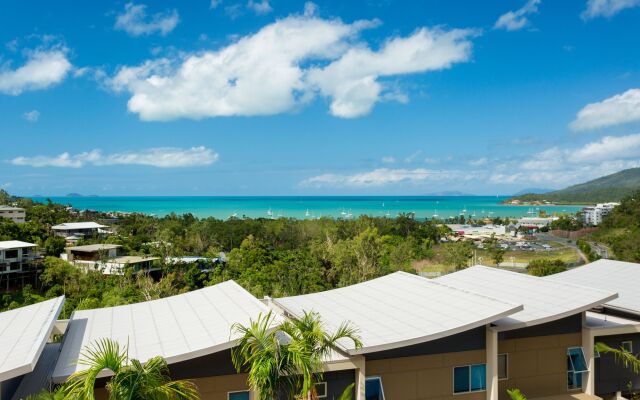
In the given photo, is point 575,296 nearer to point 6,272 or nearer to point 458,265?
point 458,265

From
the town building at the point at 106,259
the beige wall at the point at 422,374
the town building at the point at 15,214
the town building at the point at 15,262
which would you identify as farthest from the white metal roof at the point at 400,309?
the town building at the point at 15,214

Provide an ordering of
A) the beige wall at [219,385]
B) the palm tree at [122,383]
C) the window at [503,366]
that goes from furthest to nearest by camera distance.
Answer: the window at [503,366] → the beige wall at [219,385] → the palm tree at [122,383]

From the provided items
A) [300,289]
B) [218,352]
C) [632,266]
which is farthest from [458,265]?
[218,352]

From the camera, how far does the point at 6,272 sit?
4419cm

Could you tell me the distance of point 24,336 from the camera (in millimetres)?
10359

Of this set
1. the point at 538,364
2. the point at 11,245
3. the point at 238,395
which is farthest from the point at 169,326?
the point at 11,245

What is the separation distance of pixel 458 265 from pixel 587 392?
28.9m

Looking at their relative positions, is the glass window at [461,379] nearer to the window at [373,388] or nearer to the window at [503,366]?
the window at [503,366]

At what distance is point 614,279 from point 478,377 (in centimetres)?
865

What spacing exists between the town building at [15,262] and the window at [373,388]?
4267 centimetres

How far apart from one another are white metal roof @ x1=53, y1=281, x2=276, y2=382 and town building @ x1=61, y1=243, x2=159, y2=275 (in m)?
27.3

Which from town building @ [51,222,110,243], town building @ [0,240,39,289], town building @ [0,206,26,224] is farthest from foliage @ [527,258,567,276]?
town building @ [0,206,26,224]

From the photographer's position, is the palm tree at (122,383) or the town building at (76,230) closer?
the palm tree at (122,383)

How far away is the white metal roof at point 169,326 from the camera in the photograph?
993 cm
